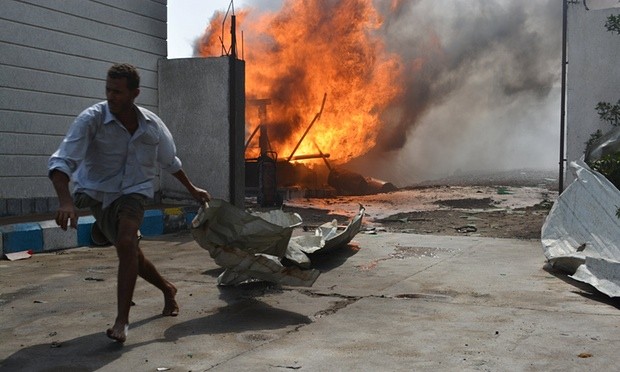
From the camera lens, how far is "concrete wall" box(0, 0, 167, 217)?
879 cm

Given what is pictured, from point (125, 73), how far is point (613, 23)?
8759mm

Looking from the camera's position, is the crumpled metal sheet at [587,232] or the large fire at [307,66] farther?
the large fire at [307,66]

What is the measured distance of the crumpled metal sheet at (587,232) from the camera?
5.52m

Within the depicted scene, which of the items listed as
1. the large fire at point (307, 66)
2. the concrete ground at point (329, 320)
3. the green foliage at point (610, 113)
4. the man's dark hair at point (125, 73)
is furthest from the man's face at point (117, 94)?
the large fire at point (307, 66)

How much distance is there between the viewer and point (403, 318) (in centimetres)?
466

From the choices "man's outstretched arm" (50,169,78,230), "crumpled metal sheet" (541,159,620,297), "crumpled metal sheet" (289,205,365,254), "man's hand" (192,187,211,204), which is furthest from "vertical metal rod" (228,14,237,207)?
"man's outstretched arm" (50,169,78,230)

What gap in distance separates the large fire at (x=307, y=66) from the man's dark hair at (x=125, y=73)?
16.2 meters

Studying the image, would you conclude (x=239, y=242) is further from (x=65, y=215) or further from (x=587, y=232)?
(x=587, y=232)

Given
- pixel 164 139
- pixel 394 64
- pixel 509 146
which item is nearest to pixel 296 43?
pixel 394 64

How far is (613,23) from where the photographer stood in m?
10.5

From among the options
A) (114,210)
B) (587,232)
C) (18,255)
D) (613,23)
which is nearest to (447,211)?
(613,23)

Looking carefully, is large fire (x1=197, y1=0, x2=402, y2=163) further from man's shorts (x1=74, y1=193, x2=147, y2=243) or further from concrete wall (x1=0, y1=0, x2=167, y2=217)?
man's shorts (x1=74, y1=193, x2=147, y2=243)

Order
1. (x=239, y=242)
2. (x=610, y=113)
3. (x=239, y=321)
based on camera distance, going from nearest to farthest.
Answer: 1. (x=239, y=321)
2. (x=239, y=242)
3. (x=610, y=113)

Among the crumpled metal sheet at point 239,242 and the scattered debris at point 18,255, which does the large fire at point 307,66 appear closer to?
the scattered debris at point 18,255
